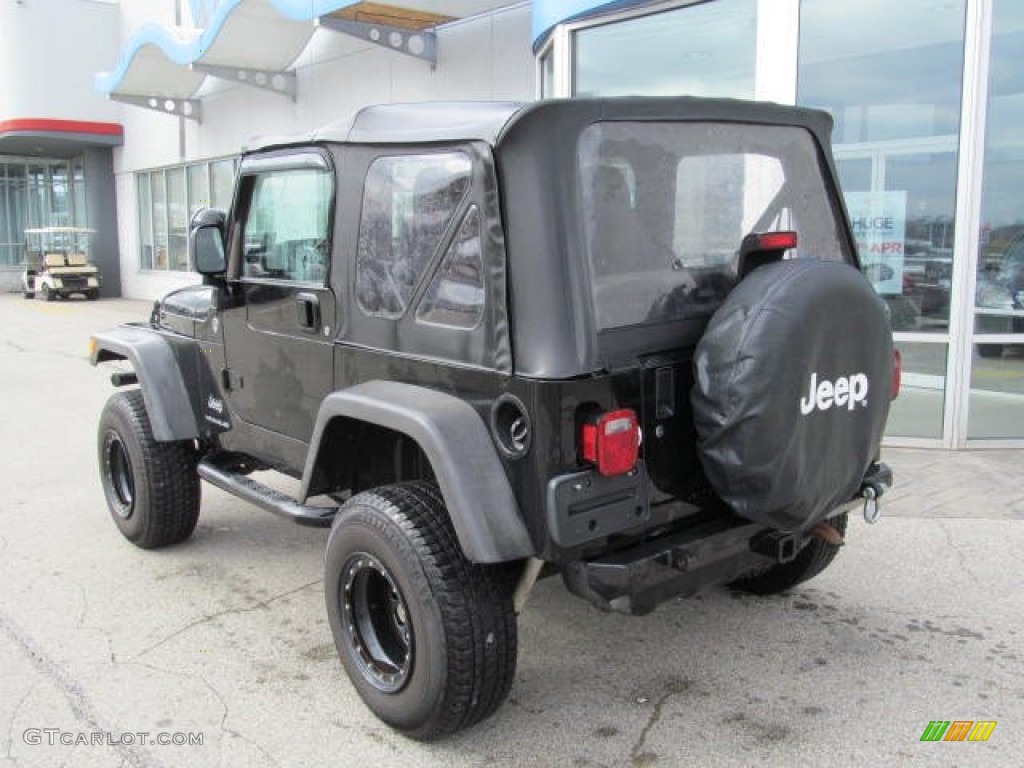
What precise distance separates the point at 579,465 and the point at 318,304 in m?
1.37

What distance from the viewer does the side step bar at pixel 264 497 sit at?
3479 millimetres

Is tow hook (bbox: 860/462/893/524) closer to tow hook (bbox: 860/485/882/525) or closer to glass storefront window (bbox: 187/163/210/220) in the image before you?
tow hook (bbox: 860/485/882/525)

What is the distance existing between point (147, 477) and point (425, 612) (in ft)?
7.25

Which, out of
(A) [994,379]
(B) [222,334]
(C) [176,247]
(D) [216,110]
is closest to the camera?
(B) [222,334]

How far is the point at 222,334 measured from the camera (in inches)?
166

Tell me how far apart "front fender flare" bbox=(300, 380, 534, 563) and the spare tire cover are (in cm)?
62

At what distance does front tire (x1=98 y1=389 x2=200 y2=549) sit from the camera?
4.39 meters

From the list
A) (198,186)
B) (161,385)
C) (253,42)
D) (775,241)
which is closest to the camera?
(775,241)

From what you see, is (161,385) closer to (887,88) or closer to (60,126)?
(887,88)

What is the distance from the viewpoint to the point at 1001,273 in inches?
257

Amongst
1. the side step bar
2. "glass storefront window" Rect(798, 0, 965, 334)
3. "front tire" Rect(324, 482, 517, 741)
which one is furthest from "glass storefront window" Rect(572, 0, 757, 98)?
"front tire" Rect(324, 482, 517, 741)

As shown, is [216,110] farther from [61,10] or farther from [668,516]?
[668,516]

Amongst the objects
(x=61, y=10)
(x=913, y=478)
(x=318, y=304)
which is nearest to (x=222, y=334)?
(x=318, y=304)

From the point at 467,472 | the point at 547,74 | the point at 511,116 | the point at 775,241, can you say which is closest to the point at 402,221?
the point at 511,116
